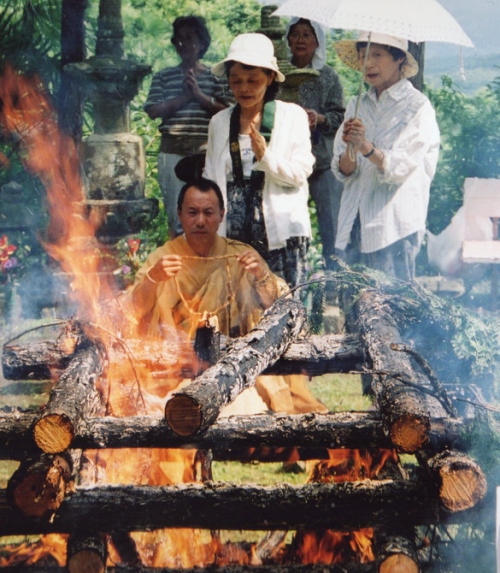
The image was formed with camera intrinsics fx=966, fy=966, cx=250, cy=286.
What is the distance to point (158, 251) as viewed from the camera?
600cm

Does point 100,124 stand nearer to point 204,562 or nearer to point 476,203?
point 476,203

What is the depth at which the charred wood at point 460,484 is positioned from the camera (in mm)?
4062

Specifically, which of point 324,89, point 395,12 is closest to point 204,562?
point 395,12

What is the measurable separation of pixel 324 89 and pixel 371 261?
1.51 metres

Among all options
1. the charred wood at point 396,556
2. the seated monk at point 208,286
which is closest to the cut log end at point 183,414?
the charred wood at point 396,556

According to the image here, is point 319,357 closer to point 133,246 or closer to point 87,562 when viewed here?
point 87,562

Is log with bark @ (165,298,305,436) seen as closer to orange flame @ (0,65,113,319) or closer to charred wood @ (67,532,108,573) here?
charred wood @ (67,532,108,573)

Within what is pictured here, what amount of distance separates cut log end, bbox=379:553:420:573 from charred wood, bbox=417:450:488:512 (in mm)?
276

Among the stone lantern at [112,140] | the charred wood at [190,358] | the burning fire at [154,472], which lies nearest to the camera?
the burning fire at [154,472]

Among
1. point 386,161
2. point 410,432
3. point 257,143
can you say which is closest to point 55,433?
point 410,432

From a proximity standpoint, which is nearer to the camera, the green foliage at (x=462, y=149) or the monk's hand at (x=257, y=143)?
the monk's hand at (x=257, y=143)

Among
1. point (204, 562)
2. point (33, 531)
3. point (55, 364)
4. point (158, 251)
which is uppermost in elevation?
point (158, 251)

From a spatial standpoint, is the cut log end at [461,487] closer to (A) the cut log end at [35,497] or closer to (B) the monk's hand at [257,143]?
(A) the cut log end at [35,497]

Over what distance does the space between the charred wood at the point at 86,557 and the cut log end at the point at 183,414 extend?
607 mm
